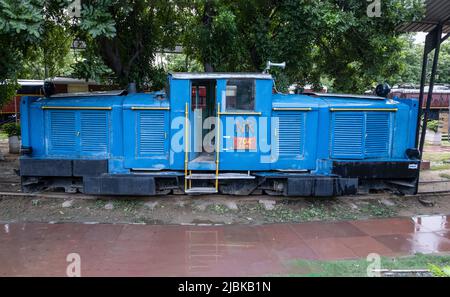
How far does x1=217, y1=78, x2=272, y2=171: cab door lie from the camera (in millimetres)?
7086

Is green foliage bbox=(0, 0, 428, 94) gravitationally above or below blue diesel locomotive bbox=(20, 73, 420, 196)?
above

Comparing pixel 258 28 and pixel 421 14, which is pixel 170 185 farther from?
pixel 421 14

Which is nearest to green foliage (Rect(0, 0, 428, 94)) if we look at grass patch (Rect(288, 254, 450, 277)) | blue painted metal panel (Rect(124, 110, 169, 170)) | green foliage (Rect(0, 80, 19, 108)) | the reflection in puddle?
green foliage (Rect(0, 80, 19, 108))

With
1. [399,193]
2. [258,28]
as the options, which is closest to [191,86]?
[258,28]

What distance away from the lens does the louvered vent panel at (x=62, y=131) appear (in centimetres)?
748

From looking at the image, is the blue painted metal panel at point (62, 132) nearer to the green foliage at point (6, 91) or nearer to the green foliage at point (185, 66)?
the green foliage at point (185, 66)

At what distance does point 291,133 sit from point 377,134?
5.73 feet

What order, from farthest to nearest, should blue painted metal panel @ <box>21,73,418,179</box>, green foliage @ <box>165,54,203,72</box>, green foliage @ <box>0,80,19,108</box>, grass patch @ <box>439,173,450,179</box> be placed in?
1. green foliage @ <box>165,54,203,72</box>
2. green foliage @ <box>0,80,19,108</box>
3. grass patch @ <box>439,173,450,179</box>
4. blue painted metal panel @ <box>21,73,418,179</box>

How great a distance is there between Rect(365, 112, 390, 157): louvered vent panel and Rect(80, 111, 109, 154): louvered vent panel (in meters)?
5.05

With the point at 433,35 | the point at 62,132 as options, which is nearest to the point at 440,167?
the point at 433,35

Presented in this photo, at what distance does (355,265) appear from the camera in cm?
493

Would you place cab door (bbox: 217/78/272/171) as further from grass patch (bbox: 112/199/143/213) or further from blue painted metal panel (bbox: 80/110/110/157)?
blue painted metal panel (bbox: 80/110/110/157)

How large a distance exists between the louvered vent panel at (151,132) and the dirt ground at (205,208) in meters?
1.07

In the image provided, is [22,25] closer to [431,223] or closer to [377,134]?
[377,134]
